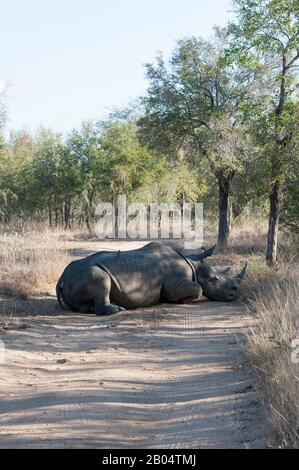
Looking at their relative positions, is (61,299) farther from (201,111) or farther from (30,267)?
(201,111)

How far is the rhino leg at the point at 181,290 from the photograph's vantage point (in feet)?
37.9

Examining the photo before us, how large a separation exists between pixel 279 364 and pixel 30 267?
338 inches

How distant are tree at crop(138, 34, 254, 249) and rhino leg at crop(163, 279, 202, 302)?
10722mm

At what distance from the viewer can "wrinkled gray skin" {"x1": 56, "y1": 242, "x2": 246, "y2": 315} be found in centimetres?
1084

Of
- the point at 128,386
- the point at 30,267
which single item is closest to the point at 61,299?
the point at 30,267

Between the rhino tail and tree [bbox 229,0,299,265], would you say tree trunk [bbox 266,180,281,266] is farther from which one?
the rhino tail

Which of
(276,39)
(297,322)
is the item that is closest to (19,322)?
(297,322)

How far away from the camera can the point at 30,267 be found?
13531 mm

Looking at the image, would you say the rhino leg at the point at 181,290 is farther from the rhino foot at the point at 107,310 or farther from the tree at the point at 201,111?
the tree at the point at 201,111

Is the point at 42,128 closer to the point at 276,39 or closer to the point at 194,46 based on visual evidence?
the point at 194,46

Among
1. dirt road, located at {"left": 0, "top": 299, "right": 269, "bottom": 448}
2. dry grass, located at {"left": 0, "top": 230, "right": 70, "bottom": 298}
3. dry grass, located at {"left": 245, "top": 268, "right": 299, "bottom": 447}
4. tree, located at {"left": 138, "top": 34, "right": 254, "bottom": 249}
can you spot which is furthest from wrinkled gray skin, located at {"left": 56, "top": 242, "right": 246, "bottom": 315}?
tree, located at {"left": 138, "top": 34, "right": 254, "bottom": 249}

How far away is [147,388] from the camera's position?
20.8 feet

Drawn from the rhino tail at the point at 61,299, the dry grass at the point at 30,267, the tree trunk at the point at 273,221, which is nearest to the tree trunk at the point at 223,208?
the tree trunk at the point at 273,221
